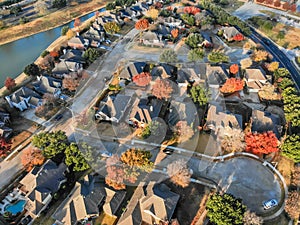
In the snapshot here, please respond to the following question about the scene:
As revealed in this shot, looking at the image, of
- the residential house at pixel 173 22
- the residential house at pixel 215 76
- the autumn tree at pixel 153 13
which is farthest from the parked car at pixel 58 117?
the autumn tree at pixel 153 13

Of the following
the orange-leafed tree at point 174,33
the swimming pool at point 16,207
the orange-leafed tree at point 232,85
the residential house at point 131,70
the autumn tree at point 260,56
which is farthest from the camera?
the orange-leafed tree at point 174,33

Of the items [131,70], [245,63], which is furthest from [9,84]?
[245,63]

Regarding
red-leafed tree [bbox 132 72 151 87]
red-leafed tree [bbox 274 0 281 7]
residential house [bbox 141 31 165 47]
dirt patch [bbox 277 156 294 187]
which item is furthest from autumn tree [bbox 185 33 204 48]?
red-leafed tree [bbox 274 0 281 7]

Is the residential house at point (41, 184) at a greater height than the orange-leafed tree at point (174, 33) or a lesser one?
lesser

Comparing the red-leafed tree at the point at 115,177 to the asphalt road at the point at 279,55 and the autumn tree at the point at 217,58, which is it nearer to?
the autumn tree at the point at 217,58

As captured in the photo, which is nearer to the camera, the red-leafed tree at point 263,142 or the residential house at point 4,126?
the red-leafed tree at point 263,142

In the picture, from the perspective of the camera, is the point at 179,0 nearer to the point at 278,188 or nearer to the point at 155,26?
the point at 155,26

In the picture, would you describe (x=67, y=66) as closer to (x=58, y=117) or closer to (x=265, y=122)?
(x=58, y=117)
